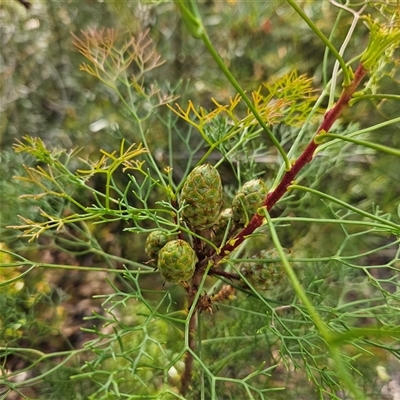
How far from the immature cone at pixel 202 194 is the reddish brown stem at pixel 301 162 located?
0.22 ft

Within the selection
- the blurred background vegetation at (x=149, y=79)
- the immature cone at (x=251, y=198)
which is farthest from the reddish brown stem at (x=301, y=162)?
the blurred background vegetation at (x=149, y=79)

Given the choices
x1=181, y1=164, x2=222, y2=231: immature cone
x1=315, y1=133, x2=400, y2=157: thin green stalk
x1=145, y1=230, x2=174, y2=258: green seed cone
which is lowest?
x1=145, y1=230, x2=174, y2=258: green seed cone

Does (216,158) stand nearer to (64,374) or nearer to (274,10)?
(274,10)

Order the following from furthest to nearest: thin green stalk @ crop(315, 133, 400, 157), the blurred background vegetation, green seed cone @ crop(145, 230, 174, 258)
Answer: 1. the blurred background vegetation
2. green seed cone @ crop(145, 230, 174, 258)
3. thin green stalk @ crop(315, 133, 400, 157)

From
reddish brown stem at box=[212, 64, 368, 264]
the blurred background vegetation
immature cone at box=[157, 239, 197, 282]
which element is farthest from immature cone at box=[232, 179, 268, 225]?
the blurred background vegetation

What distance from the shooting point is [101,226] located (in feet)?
4.97

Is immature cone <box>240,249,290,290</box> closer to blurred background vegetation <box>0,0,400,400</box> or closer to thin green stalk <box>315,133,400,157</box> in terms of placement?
thin green stalk <box>315,133,400,157</box>

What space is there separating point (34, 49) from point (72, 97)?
239 millimetres

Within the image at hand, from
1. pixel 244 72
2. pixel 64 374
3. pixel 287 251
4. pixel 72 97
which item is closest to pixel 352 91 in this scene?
pixel 287 251

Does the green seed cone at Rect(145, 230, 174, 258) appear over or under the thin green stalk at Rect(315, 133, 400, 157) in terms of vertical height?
under

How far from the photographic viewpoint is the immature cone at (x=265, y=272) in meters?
0.75

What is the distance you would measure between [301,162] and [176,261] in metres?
0.25

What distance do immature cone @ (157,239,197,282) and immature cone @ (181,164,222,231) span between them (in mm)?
53

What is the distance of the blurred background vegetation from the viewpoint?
1.51 metres
